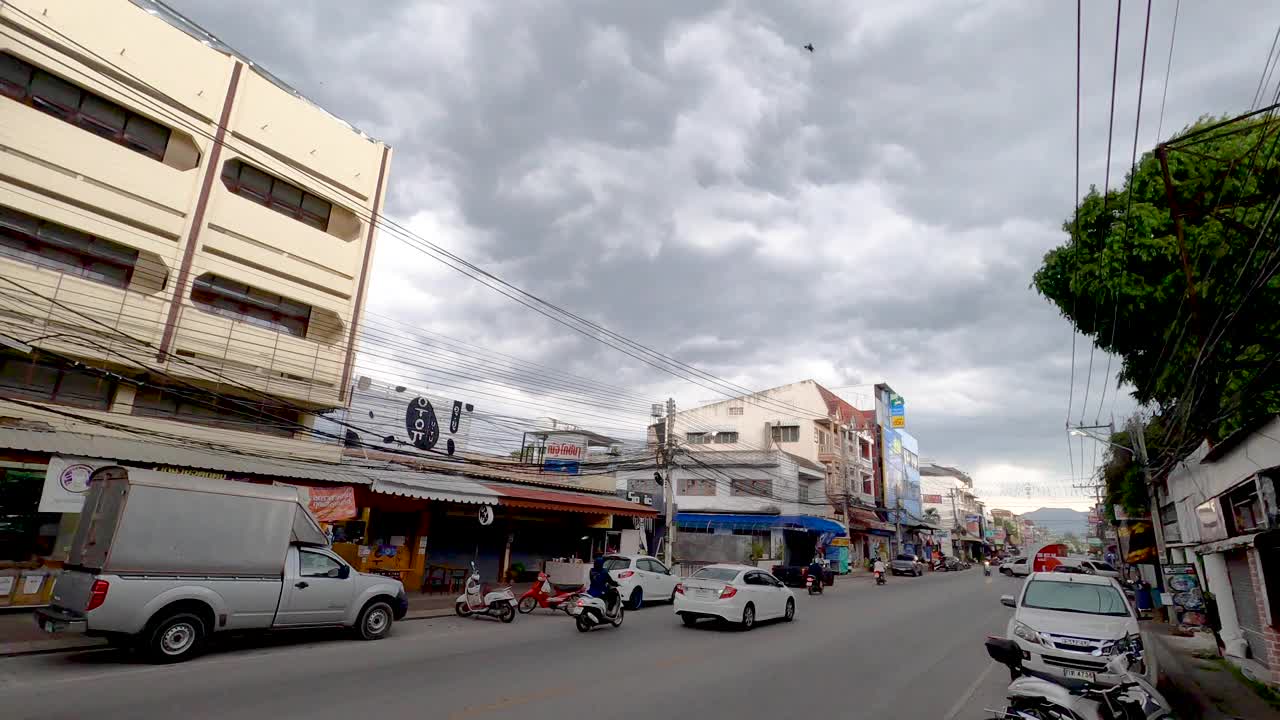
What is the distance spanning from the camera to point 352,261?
23484 mm

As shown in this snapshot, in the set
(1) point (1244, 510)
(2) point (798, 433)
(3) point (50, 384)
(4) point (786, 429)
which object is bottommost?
(1) point (1244, 510)

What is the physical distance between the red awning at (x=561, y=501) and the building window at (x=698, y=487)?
17.1 m

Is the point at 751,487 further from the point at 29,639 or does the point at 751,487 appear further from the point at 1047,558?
the point at 29,639

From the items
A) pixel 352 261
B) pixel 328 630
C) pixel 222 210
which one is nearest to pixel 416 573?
pixel 328 630

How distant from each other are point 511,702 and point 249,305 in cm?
1832

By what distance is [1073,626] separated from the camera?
9461mm

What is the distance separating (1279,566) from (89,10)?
29.2 meters

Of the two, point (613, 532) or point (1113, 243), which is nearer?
point (1113, 243)

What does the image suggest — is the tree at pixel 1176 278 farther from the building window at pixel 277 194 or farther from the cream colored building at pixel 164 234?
the building window at pixel 277 194

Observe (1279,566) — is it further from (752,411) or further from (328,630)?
(752,411)

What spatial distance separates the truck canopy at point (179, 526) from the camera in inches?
378

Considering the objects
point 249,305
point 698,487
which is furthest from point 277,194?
point 698,487

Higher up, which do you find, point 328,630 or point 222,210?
point 222,210

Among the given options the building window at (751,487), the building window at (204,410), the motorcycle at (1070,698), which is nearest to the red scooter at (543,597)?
the building window at (204,410)
